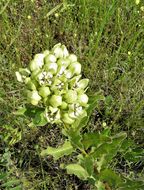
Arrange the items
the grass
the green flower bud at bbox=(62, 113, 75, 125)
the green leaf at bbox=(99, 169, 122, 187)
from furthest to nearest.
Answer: the grass → the green leaf at bbox=(99, 169, 122, 187) → the green flower bud at bbox=(62, 113, 75, 125)

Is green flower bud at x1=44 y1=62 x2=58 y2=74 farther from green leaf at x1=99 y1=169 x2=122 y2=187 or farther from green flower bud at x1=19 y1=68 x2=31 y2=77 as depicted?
green leaf at x1=99 y1=169 x2=122 y2=187

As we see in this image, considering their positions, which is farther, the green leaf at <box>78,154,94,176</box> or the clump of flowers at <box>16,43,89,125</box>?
the green leaf at <box>78,154,94,176</box>

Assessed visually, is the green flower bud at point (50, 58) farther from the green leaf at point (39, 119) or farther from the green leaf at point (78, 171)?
the green leaf at point (78, 171)

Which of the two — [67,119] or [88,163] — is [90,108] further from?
[88,163]

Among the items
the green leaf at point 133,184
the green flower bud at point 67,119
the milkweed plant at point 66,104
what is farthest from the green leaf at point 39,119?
the green leaf at point 133,184

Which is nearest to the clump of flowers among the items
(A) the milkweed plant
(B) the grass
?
(A) the milkweed plant

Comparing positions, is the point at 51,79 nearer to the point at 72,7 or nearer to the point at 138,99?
the point at 138,99
